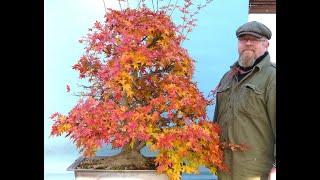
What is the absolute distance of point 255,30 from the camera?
3.06 metres

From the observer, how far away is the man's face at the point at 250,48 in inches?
121

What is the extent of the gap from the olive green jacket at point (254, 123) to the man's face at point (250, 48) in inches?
1.9

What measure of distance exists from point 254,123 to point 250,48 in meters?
0.39

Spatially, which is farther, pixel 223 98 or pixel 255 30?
pixel 223 98

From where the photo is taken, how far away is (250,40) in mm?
3088

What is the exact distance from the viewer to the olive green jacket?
301cm

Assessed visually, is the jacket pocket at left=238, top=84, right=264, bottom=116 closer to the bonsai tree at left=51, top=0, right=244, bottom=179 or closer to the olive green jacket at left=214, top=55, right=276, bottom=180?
the olive green jacket at left=214, top=55, right=276, bottom=180

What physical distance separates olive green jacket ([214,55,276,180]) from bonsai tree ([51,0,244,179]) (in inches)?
3.6

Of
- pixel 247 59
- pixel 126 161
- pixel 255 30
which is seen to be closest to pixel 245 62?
pixel 247 59

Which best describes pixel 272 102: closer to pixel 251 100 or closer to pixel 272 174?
pixel 251 100

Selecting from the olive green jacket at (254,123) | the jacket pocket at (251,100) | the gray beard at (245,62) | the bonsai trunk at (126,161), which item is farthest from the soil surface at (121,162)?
the gray beard at (245,62)

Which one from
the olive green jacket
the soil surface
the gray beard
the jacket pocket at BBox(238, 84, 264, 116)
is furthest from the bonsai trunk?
the gray beard

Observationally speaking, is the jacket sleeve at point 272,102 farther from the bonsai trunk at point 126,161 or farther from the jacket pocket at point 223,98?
the bonsai trunk at point 126,161
